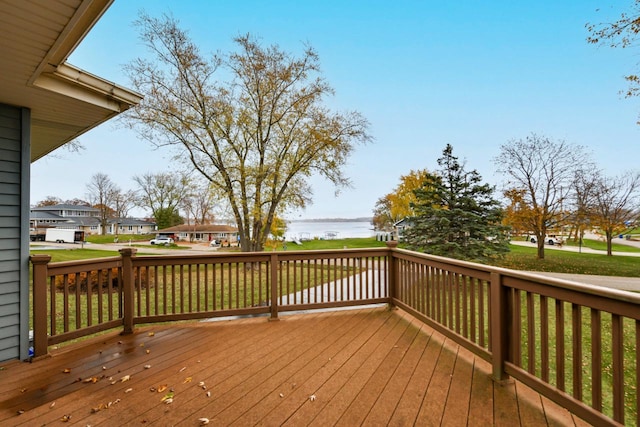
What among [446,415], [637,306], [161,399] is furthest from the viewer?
[161,399]

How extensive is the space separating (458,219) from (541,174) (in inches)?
311

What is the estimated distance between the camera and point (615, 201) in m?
13.3

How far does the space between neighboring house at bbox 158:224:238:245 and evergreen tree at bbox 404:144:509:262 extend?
45.3ft

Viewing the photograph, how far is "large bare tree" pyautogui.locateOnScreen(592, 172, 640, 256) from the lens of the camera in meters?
13.0

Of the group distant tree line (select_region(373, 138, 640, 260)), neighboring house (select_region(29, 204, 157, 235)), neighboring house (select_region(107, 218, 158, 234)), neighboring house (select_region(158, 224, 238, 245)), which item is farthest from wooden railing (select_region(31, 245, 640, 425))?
neighboring house (select_region(107, 218, 158, 234))

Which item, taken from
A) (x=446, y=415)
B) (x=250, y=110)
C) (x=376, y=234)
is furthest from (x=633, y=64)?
(x=376, y=234)

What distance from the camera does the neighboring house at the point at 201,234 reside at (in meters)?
20.8

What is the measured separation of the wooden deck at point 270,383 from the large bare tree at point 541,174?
46.0 feet

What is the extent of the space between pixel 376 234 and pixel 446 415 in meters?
27.0

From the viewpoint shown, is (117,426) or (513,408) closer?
(117,426)

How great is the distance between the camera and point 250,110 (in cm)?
1127

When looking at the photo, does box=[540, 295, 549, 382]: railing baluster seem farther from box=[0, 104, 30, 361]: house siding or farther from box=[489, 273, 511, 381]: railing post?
box=[0, 104, 30, 361]: house siding

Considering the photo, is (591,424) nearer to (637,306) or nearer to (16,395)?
(637,306)

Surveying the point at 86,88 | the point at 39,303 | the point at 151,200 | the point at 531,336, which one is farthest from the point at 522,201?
the point at 151,200
